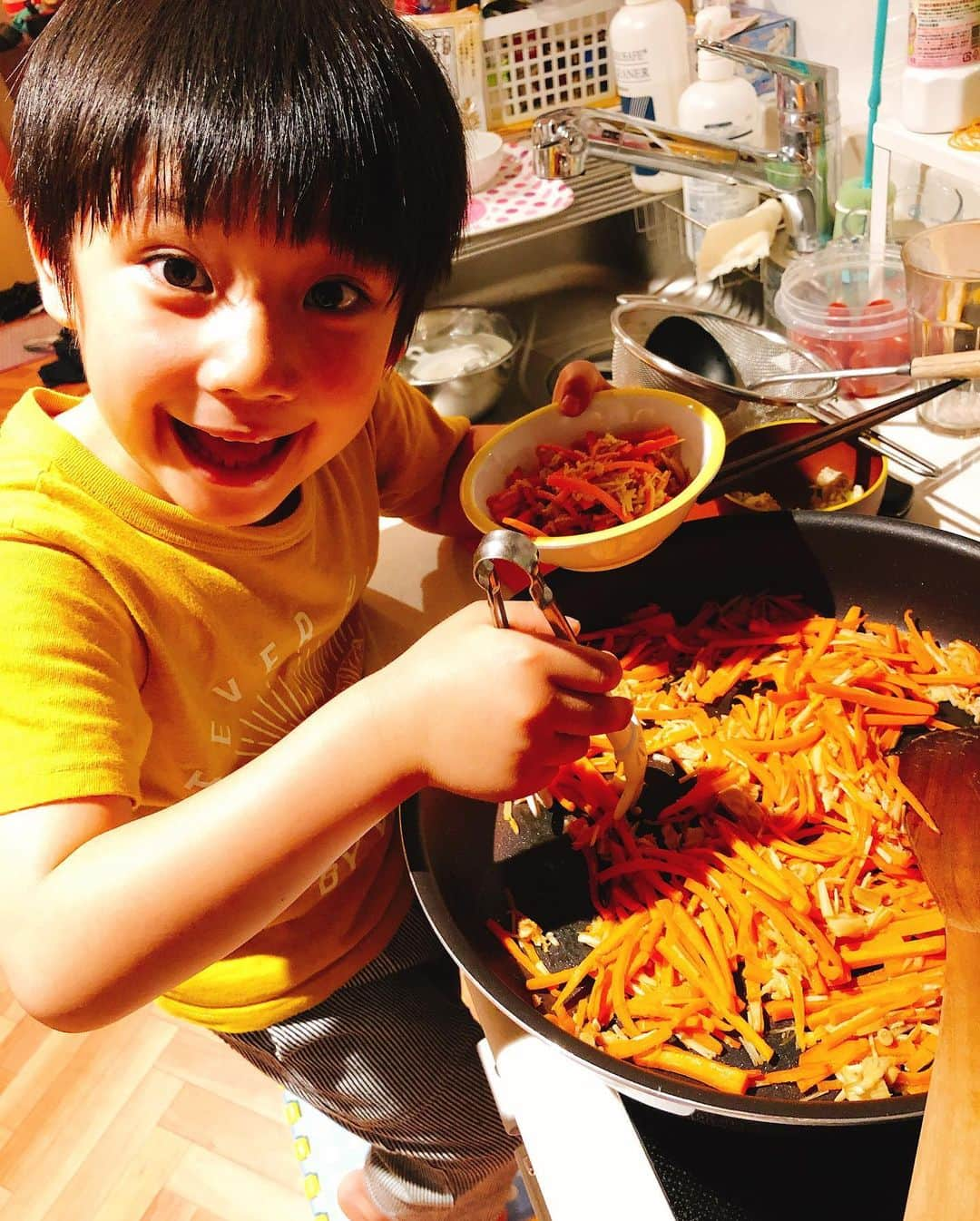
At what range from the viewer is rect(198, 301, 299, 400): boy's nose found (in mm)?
503

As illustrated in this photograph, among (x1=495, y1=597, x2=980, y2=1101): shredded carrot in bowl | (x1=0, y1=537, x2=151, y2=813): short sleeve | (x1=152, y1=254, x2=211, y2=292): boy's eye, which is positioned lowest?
(x1=495, y1=597, x2=980, y2=1101): shredded carrot in bowl

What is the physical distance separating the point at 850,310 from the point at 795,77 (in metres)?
0.28

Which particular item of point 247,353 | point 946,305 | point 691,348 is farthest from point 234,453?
point 946,305

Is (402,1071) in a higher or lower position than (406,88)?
lower

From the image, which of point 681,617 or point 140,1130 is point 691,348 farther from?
point 140,1130

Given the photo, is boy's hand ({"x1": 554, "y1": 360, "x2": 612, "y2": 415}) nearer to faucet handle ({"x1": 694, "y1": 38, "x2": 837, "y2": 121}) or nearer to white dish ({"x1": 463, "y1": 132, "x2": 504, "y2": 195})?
faucet handle ({"x1": 694, "y1": 38, "x2": 837, "y2": 121})

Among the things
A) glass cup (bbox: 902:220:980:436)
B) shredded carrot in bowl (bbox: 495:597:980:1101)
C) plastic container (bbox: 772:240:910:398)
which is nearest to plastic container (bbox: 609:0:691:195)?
plastic container (bbox: 772:240:910:398)

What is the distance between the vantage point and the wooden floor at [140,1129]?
1.27 meters

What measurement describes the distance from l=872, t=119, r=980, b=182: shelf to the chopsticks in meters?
0.25

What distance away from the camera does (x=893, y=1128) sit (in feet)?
1.67

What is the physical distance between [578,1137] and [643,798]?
0.79ft

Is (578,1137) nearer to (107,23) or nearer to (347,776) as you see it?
(347,776)

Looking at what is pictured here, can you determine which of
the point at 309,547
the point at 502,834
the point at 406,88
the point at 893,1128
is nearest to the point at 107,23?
the point at 406,88

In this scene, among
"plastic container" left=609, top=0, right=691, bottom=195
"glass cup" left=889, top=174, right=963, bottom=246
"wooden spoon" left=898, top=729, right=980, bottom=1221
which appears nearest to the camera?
"wooden spoon" left=898, top=729, right=980, bottom=1221
